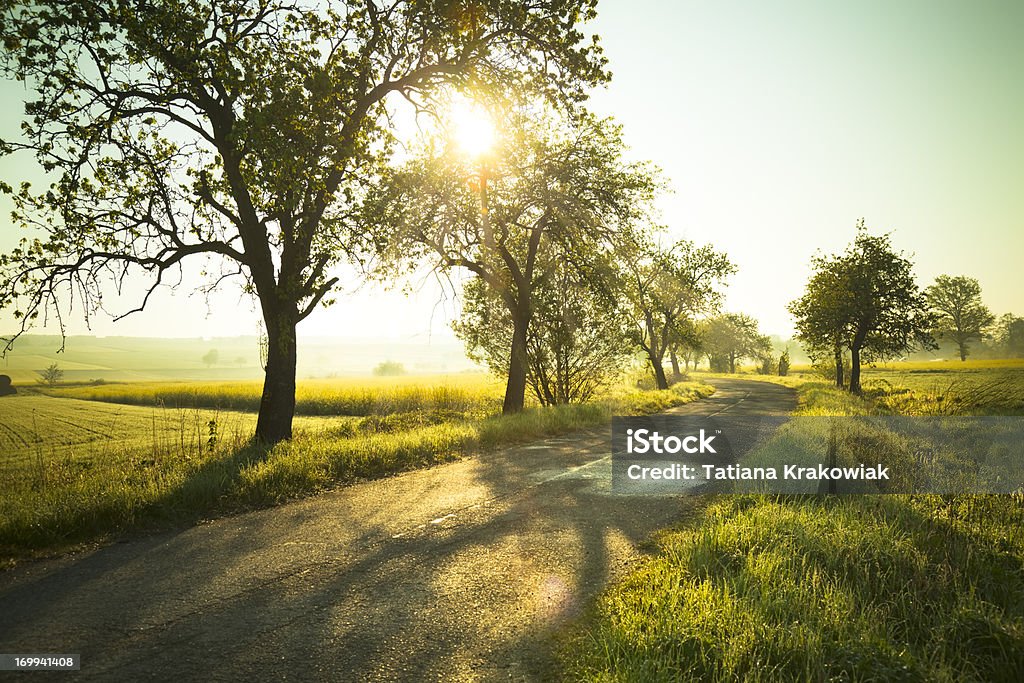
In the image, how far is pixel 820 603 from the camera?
3.74m

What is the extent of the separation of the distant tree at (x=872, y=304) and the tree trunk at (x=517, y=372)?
19.6m

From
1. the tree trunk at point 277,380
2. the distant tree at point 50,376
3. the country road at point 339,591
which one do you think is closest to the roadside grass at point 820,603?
the country road at point 339,591

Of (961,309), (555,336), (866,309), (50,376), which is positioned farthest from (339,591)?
(961,309)

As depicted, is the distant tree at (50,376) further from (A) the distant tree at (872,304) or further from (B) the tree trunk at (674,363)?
(A) the distant tree at (872,304)

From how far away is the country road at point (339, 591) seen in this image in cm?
323

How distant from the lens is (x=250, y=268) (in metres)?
12.3

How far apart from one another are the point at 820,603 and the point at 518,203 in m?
15.7

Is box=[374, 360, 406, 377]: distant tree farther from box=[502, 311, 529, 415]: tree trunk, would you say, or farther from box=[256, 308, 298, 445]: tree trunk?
box=[256, 308, 298, 445]: tree trunk

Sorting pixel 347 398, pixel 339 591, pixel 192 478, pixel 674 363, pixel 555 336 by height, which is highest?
pixel 555 336

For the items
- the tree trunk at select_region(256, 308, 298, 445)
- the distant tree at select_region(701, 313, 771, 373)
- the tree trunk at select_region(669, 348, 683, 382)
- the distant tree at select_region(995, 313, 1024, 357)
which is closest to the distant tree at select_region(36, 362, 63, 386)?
the tree trunk at select_region(256, 308, 298, 445)

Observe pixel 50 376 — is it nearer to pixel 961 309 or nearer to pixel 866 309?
pixel 866 309

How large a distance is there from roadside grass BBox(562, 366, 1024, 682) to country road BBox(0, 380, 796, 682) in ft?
1.62

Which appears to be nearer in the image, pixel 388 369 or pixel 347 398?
pixel 347 398

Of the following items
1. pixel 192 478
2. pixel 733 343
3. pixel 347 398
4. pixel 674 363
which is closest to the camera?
pixel 192 478
